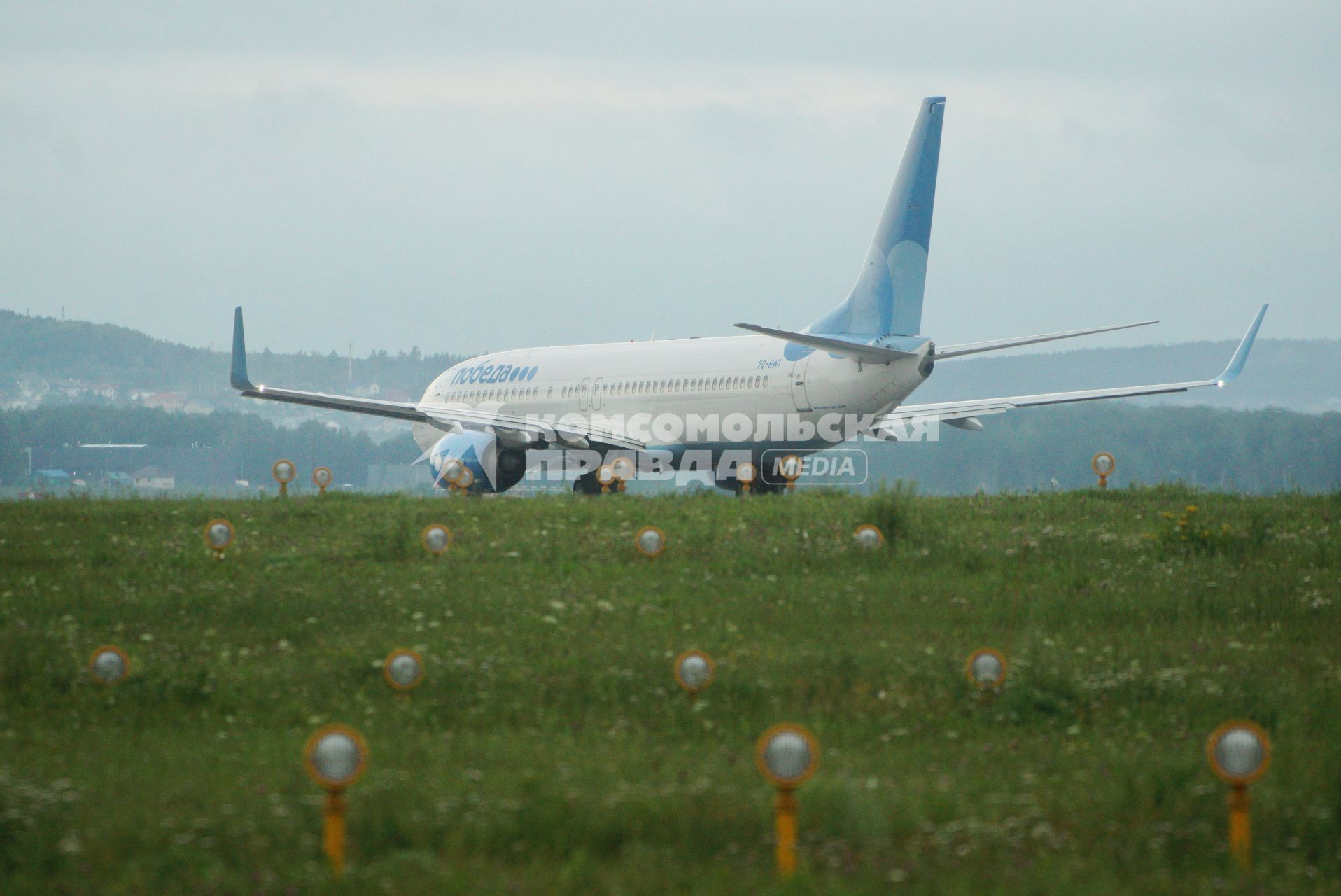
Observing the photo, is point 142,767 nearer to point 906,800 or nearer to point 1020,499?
point 906,800

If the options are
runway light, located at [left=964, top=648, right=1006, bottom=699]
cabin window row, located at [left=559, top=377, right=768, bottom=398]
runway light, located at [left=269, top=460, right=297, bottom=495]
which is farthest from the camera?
cabin window row, located at [left=559, top=377, right=768, bottom=398]

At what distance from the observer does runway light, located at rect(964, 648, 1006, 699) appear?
10.6 metres

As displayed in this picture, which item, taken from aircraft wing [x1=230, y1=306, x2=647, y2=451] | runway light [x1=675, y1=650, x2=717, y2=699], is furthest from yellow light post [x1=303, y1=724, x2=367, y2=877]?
aircraft wing [x1=230, y1=306, x2=647, y2=451]

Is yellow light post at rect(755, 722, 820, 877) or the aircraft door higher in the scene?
the aircraft door

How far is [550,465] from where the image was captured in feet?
109

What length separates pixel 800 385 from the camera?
95.2ft

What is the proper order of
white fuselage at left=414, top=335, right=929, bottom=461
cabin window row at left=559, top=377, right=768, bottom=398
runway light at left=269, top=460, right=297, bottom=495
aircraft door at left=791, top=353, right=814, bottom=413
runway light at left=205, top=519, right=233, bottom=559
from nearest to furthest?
runway light at left=205, top=519, right=233, bottom=559 < runway light at left=269, top=460, right=297, bottom=495 < white fuselage at left=414, top=335, right=929, bottom=461 < aircraft door at left=791, top=353, right=814, bottom=413 < cabin window row at left=559, top=377, right=768, bottom=398

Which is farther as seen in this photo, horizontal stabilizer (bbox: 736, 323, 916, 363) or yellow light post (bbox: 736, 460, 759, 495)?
yellow light post (bbox: 736, 460, 759, 495)

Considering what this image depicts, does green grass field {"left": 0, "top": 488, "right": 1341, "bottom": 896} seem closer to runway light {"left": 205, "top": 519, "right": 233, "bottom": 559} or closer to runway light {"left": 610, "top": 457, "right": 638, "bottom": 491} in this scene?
runway light {"left": 205, "top": 519, "right": 233, "bottom": 559}

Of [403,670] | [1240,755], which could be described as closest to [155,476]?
[403,670]

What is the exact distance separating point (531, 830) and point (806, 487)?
19607 millimetres

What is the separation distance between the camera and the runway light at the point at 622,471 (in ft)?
99.5

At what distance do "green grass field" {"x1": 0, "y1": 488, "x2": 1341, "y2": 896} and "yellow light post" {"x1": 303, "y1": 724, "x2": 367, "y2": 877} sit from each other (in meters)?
0.16

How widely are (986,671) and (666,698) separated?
7.04ft
